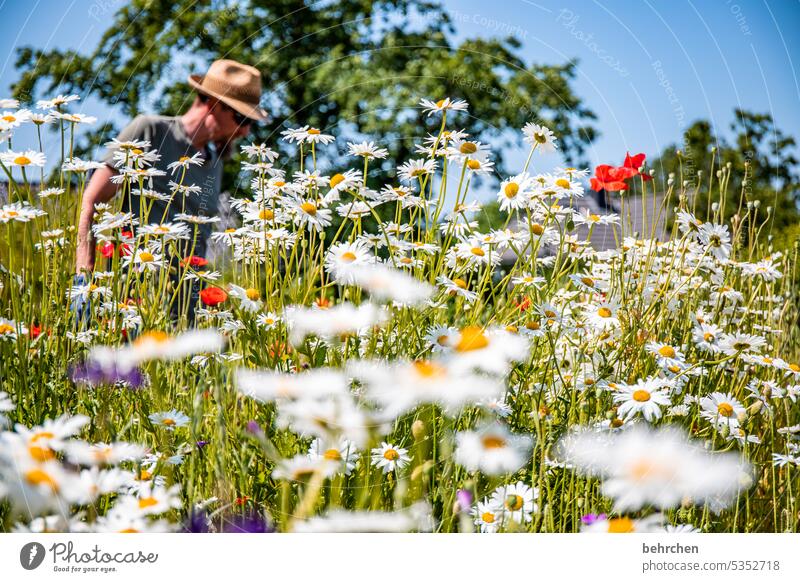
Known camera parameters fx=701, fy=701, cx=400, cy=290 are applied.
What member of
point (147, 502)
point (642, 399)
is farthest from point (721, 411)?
point (147, 502)

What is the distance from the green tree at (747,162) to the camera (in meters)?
1.08

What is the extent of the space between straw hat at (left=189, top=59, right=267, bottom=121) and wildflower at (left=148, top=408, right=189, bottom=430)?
1.38 ft

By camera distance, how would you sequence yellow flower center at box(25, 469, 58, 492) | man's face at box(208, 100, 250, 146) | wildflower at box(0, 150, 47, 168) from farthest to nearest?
man's face at box(208, 100, 250, 146) < wildflower at box(0, 150, 47, 168) < yellow flower center at box(25, 469, 58, 492)

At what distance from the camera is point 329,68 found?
0.99 m

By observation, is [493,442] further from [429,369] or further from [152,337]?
[152,337]

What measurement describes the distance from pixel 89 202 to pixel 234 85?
0.32m

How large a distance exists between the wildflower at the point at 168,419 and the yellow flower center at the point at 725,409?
2.14 feet

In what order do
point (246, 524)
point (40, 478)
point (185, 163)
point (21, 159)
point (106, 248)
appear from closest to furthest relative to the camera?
point (40, 478), point (246, 524), point (21, 159), point (185, 163), point (106, 248)

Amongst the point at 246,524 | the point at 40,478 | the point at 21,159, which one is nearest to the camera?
the point at 40,478

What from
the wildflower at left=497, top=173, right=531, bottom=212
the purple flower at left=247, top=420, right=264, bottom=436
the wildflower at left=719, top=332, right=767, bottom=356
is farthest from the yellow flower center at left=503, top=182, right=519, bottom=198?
the purple flower at left=247, top=420, right=264, bottom=436

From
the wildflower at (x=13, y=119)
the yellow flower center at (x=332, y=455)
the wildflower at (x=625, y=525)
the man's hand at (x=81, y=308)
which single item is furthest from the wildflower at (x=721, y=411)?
the wildflower at (x=13, y=119)

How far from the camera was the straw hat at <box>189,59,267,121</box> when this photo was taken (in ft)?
3.19

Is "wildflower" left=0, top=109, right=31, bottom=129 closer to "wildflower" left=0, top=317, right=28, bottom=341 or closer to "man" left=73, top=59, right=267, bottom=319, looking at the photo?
"man" left=73, top=59, right=267, bottom=319
